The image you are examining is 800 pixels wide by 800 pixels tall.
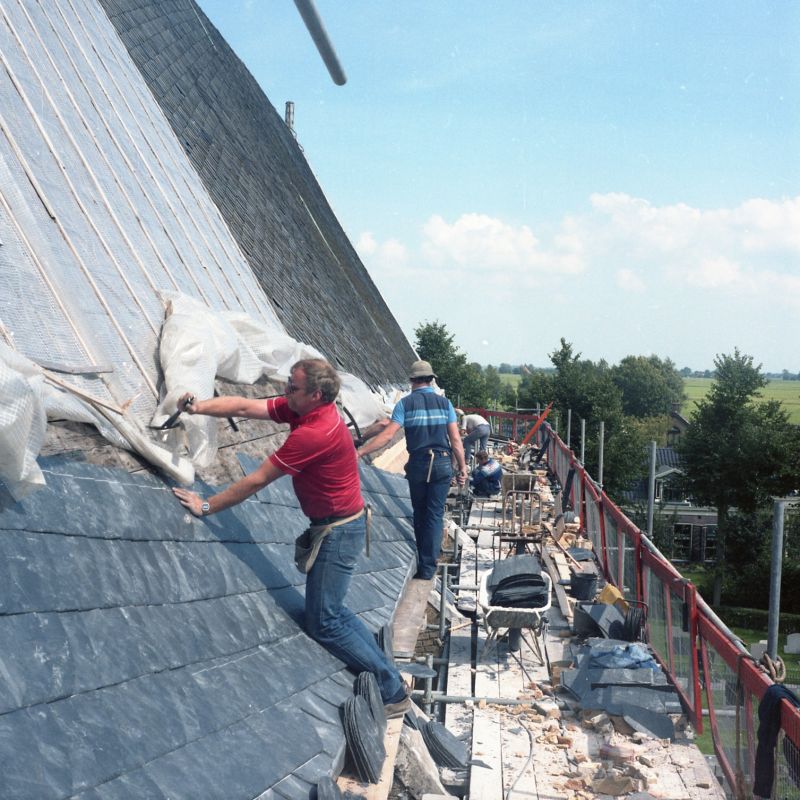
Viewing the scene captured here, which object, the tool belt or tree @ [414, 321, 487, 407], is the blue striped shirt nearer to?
the tool belt

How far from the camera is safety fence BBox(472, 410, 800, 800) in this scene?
4.72 metres

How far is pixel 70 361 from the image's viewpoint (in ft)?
13.0

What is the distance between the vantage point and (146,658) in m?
2.99

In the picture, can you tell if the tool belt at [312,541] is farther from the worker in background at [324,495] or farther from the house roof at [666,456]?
the house roof at [666,456]

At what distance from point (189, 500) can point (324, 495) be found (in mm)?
696

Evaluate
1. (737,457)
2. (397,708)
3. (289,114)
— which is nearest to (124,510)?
(397,708)

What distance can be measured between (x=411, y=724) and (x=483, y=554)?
7.76 m

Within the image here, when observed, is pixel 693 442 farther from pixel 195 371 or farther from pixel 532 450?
pixel 195 371

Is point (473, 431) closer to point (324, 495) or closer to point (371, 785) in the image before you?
point (324, 495)

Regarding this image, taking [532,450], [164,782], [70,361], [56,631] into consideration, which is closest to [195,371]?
[70,361]

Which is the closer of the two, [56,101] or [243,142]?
[56,101]

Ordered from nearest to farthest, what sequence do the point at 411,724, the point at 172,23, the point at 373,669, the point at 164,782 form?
the point at 164,782 < the point at 373,669 < the point at 411,724 < the point at 172,23

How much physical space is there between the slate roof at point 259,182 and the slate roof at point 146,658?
521 cm

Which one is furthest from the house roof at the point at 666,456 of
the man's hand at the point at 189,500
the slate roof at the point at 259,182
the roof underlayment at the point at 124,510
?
the man's hand at the point at 189,500
